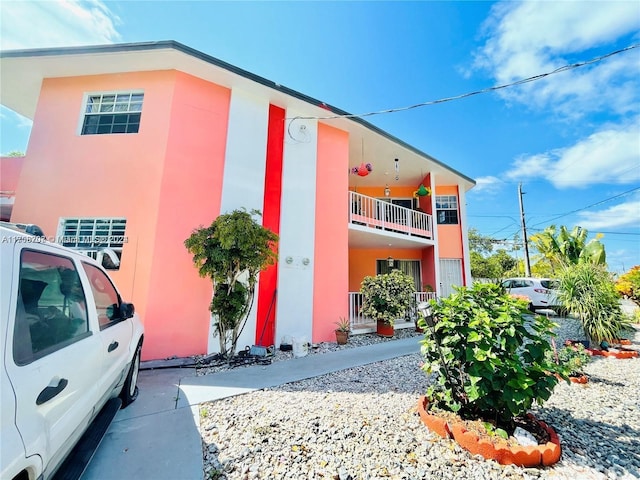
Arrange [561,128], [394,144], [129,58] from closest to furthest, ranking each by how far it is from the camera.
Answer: [129,58] < [394,144] < [561,128]

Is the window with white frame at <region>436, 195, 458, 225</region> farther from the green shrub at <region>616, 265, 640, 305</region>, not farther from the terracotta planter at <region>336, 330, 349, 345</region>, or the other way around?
the terracotta planter at <region>336, 330, 349, 345</region>

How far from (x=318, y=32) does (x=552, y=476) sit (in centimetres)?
1008

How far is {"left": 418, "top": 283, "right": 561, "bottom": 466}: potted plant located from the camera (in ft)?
8.68

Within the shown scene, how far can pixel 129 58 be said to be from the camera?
21.7 feet

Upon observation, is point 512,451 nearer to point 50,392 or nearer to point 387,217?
point 50,392

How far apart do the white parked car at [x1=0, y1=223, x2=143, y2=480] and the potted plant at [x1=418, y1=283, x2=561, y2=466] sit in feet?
10.6

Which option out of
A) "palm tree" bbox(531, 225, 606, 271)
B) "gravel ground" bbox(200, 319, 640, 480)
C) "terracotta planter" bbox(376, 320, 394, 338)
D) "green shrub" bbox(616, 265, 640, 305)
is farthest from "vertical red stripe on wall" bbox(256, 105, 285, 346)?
"green shrub" bbox(616, 265, 640, 305)

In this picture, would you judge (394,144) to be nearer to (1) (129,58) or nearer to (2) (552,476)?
(1) (129,58)

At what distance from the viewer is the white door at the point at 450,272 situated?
498 inches

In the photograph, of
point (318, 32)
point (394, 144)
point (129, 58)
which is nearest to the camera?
point (129, 58)

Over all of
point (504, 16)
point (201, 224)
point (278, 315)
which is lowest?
point (278, 315)

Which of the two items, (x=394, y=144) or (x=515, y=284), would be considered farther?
(x=515, y=284)

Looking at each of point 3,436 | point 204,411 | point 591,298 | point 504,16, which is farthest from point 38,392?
point 591,298

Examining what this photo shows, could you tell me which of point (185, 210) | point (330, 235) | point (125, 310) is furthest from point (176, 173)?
point (330, 235)
